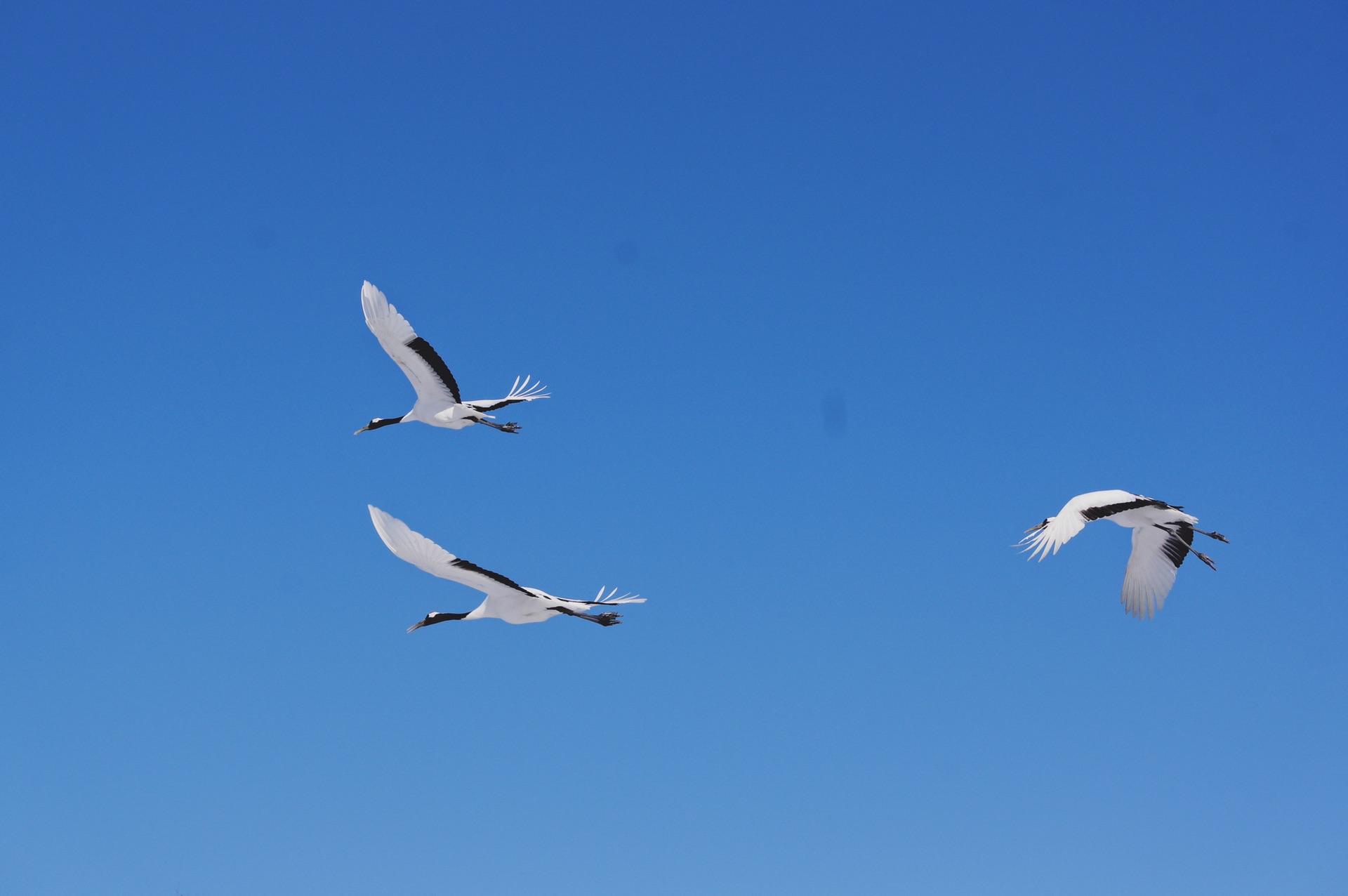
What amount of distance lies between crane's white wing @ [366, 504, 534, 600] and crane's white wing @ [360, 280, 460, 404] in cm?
641

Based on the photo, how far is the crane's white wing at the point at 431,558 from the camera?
16.9 metres

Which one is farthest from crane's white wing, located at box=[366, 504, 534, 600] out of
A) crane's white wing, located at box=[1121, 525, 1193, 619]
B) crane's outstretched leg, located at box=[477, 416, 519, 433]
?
crane's white wing, located at box=[1121, 525, 1193, 619]

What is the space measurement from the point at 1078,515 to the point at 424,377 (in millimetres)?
13392

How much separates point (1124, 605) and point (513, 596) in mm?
12264

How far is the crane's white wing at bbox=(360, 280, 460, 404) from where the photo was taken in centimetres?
2259

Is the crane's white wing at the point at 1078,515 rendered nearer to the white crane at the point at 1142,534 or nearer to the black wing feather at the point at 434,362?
the white crane at the point at 1142,534

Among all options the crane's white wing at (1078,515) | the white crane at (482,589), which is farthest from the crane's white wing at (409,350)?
the crane's white wing at (1078,515)

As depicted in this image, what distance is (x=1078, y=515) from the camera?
19266 mm

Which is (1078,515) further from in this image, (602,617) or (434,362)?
(434,362)

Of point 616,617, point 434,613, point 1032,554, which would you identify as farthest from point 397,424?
point 1032,554

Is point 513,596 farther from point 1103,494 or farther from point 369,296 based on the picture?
point 1103,494

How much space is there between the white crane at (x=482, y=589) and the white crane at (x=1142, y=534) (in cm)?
711

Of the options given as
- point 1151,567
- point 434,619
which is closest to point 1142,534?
point 1151,567

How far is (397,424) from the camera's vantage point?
2697cm
